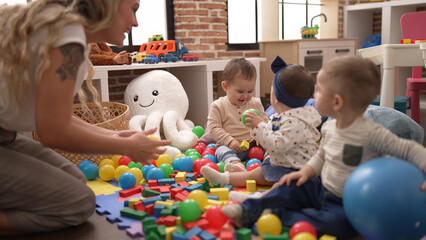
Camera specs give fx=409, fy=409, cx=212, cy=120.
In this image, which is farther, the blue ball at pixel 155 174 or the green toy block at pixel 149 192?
the blue ball at pixel 155 174

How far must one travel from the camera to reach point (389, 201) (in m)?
1.17

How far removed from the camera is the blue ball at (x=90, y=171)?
219 cm

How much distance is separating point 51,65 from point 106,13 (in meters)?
0.27

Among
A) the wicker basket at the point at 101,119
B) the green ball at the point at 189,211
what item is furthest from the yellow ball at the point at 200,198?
the wicker basket at the point at 101,119

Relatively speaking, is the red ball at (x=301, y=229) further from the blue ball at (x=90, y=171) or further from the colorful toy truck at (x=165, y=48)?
the colorful toy truck at (x=165, y=48)

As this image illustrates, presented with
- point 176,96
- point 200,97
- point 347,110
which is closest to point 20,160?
point 347,110

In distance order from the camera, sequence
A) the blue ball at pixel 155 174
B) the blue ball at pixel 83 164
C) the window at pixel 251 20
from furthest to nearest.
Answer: the window at pixel 251 20 < the blue ball at pixel 83 164 < the blue ball at pixel 155 174

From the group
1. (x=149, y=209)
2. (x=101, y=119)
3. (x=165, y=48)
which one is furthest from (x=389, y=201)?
(x=165, y=48)

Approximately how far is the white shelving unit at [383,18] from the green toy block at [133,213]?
4.44m

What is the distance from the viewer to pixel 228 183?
2.01 m

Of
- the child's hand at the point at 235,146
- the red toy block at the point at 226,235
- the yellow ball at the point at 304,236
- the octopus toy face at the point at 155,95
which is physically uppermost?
the octopus toy face at the point at 155,95

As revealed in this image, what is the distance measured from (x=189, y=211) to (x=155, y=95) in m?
1.84

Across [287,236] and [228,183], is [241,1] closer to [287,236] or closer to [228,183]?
[228,183]

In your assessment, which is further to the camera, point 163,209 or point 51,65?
point 163,209
